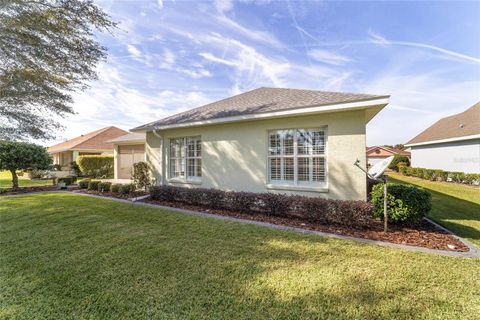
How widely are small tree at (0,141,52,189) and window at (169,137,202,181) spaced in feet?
33.7

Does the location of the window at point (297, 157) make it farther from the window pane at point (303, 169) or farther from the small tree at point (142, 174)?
the small tree at point (142, 174)

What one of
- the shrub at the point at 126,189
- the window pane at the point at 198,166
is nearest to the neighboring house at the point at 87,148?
the shrub at the point at 126,189

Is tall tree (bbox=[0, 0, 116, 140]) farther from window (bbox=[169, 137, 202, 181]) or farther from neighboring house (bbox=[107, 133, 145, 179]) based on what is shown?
neighboring house (bbox=[107, 133, 145, 179])

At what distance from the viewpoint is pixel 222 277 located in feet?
11.7

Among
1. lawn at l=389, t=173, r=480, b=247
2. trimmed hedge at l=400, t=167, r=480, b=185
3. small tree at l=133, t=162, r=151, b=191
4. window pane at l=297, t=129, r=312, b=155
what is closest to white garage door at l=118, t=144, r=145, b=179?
small tree at l=133, t=162, r=151, b=191

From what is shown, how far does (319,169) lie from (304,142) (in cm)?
112

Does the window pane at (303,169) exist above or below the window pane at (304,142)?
below

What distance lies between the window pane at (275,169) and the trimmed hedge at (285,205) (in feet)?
3.85

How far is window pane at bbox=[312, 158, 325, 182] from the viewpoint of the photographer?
24.9 ft

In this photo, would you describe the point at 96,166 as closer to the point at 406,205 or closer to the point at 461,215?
the point at 406,205

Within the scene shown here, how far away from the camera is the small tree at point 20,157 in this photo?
13531mm

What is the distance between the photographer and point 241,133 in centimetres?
895

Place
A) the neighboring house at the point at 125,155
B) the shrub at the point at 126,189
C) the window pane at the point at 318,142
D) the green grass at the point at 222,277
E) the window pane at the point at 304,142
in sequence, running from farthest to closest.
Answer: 1. the neighboring house at the point at 125,155
2. the shrub at the point at 126,189
3. the window pane at the point at 304,142
4. the window pane at the point at 318,142
5. the green grass at the point at 222,277

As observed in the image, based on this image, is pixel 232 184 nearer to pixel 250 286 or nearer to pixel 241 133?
pixel 241 133
